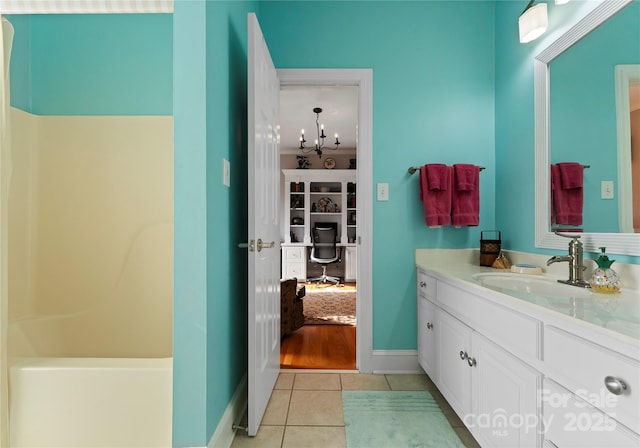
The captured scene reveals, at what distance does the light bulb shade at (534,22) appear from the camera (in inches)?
62.2

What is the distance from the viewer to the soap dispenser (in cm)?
118

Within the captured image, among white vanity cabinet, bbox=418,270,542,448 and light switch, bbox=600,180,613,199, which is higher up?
light switch, bbox=600,180,613,199

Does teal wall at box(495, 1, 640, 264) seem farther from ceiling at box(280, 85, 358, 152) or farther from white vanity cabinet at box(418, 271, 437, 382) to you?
ceiling at box(280, 85, 358, 152)

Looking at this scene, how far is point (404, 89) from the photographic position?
2.23 m

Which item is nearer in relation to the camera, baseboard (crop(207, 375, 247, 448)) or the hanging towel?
baseboard (crop(207, 375, 247, 448))

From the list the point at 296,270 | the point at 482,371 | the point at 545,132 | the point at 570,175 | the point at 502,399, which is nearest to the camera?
the point at 502,399

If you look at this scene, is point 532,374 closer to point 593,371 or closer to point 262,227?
point 593,371

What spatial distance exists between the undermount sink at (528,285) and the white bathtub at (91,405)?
1.40 m

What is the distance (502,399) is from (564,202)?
1.04 metres

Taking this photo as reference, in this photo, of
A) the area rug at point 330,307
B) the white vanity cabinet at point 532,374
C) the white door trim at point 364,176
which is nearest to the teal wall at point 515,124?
the white vanity cabinet at point 532,374

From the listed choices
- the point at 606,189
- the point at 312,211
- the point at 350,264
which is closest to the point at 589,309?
the point at 606,189

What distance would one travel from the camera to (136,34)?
64.9 inches

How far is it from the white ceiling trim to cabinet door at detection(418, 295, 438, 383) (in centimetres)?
198

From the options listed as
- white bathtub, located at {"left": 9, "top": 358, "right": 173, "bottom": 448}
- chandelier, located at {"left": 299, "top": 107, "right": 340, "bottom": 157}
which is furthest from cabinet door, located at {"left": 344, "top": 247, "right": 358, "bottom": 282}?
white bathtub, located at {"left": 9, "top": 358, "right": 173, "bottom": 448}
